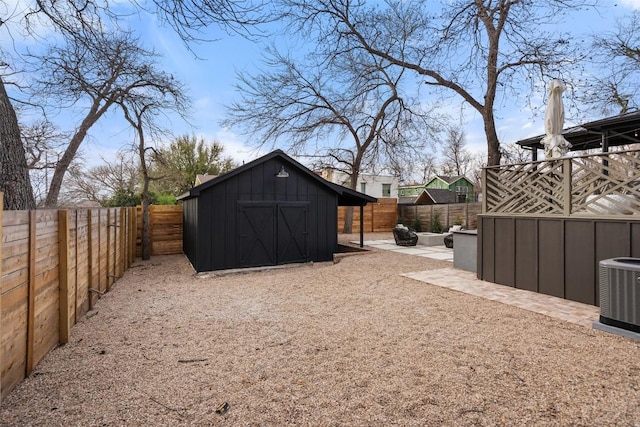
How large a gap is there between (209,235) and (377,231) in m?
12.7

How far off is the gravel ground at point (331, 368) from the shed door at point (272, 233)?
9.09 ft

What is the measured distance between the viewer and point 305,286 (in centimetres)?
612

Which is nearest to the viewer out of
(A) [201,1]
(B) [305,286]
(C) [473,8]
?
(A) [201,1]

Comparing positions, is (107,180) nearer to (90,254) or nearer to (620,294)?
(90,254)

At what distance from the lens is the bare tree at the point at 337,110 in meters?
12.4

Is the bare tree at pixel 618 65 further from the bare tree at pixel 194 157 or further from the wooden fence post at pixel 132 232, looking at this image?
the bare tree at pixel 194 157

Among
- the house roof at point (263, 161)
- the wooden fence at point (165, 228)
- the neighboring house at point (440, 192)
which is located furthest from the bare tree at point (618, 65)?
the wooden fence at point (165, 228)

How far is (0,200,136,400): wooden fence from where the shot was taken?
90.3 inches

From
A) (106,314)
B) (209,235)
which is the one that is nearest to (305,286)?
(209,235)

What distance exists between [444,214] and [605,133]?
988 centimetres

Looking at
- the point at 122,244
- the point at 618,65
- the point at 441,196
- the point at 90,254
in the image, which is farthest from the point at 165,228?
the point at 441,196

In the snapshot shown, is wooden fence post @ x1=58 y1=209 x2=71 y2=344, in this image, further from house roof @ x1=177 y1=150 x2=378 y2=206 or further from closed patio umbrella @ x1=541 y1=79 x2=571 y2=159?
closed patio umbrella @ x1=541 y1=79 x2=571 y2=159

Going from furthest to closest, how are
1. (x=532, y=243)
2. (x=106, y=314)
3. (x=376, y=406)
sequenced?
(x=532, y=243)
(x=106, y=314)
(x=376, y=406)

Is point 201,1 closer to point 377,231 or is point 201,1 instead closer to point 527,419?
point 527,419
